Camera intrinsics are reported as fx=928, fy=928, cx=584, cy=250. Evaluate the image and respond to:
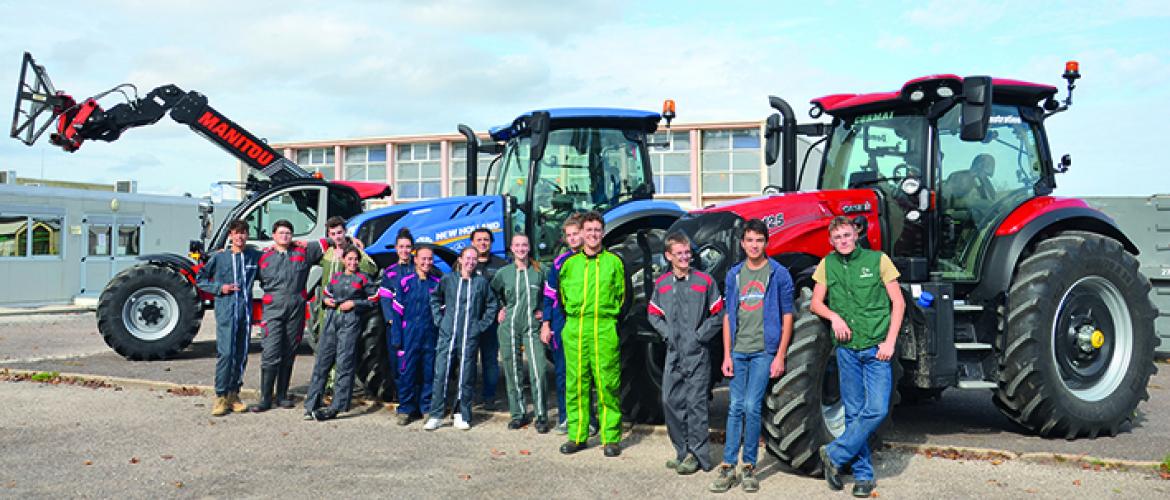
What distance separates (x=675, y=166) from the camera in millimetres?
29875

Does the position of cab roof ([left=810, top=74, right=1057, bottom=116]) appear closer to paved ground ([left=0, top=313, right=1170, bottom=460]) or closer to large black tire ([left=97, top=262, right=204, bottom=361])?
paved ground ([left=0, top=313, right=1170, bottom=460])

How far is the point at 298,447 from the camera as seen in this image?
6816 millimetres

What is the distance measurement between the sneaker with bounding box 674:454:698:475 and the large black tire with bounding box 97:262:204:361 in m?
8.36

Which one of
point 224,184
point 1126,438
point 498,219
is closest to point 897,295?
point 1126,438

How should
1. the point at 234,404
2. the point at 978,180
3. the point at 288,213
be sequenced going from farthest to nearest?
the point at 288,213 < the point at 234,404 < the point at 978,180

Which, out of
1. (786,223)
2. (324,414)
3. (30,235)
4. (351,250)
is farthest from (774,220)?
(30,235)

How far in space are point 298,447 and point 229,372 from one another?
1.76 meters

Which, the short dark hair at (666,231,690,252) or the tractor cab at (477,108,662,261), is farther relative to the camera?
the tractor cab at (477,108,662,261)

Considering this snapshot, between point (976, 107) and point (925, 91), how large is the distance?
25.5 inches

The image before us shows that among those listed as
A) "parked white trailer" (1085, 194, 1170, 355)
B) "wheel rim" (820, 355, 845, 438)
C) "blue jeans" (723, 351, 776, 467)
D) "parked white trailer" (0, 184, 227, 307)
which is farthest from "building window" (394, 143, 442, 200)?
"blue jeans" (723, 351, 776, 467)

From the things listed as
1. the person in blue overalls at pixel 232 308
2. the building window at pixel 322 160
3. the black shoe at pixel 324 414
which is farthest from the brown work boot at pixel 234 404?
the building window at pixel 322 160

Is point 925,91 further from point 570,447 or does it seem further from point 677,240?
point 570,447

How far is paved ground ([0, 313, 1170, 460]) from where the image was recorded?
6.82 meters

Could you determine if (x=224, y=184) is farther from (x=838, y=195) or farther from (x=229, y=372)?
(x=838, y=195)
